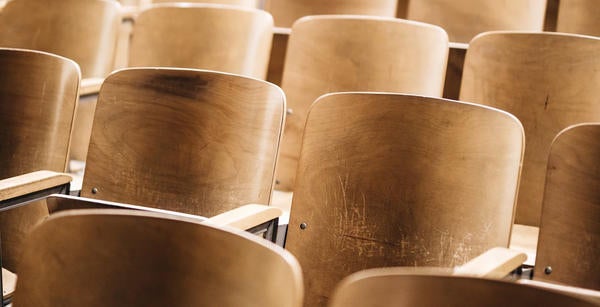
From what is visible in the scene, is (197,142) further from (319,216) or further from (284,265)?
(284,265)

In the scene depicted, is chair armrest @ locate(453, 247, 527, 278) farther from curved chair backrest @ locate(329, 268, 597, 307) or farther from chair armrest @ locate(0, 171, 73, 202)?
chair armrest @ locate(0, 171, 73, 202)

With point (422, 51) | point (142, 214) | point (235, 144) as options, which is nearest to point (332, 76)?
point (422, 51)

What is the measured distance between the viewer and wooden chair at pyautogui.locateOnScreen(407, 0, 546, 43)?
0.77 metres

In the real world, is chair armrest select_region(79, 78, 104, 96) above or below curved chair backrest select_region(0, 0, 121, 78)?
below

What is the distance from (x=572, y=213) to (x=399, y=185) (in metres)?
0.10

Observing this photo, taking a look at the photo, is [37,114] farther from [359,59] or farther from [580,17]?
[580,17]

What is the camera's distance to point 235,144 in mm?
540

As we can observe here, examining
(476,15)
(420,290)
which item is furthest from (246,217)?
(476,15)

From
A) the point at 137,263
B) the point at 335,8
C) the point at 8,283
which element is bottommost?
the point at 8,283

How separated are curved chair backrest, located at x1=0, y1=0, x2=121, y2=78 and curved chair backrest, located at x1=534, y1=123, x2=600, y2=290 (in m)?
0.50

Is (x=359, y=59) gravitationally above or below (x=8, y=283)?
above

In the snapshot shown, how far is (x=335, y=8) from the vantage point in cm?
85

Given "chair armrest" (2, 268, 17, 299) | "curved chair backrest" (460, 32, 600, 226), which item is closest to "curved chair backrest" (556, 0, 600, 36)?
"curved chair backrest" (460, 32, 600, 226)

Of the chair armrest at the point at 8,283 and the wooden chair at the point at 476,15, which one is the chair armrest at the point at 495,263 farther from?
the wooden chair at the point at 476,15
